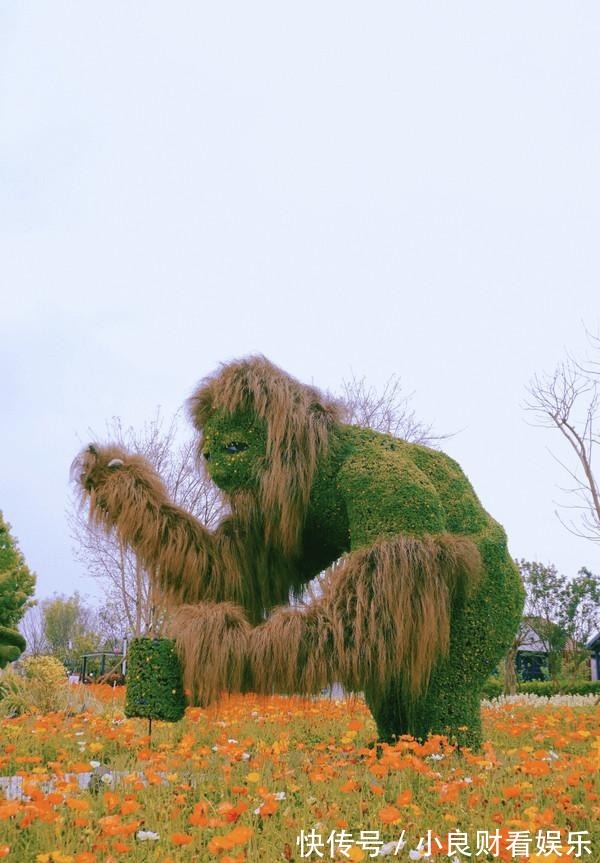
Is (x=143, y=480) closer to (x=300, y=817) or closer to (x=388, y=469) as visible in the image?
(x=388, y=469)

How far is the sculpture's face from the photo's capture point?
4242mm

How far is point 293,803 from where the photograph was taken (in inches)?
125

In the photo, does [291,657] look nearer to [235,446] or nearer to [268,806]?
[268,806]

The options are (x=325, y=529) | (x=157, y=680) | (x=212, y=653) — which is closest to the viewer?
(x=212, y=653)

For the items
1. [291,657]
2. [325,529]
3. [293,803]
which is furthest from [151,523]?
[293,803]

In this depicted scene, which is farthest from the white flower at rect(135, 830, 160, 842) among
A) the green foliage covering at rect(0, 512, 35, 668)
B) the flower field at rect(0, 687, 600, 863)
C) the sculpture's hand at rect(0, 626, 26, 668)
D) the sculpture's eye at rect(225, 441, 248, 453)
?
the green foliage covering at rect(0, 512, 35, 668)

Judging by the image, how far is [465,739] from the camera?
430 centimetres

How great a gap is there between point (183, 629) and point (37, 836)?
3.13 ft

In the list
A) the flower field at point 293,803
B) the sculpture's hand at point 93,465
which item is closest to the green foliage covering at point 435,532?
the flower field at point 293,803

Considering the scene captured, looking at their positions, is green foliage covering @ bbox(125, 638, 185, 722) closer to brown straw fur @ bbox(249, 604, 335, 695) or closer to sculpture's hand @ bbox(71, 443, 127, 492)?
brown straw fur @ bbox(249, 604, 335, 695)

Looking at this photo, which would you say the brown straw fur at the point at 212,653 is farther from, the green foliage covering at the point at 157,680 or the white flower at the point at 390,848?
the white flower at the point at 390,848

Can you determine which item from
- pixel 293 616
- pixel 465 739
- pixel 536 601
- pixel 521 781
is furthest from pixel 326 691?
pixel 536 601

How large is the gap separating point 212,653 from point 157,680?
0.35 meters

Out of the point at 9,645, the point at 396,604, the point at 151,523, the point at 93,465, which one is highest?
the point at 93,465
